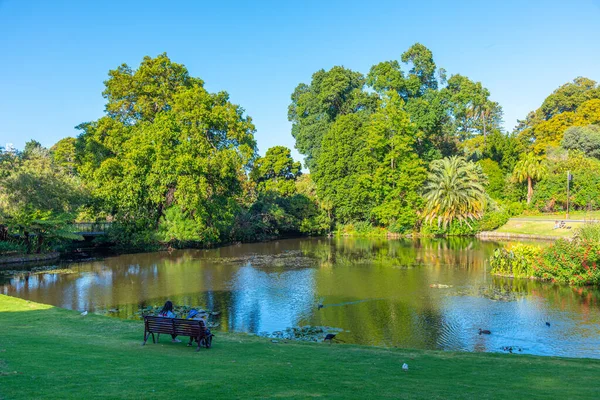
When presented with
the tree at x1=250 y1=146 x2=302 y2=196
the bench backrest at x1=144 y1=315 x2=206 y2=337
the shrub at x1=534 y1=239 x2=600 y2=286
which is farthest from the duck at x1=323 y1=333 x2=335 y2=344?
the tree at x1=250 y1=146 x2=302 y2=196

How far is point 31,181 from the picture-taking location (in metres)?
35.5

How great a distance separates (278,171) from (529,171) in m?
32.2

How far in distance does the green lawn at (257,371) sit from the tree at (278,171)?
47487 mm

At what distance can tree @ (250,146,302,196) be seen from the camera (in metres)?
61.1

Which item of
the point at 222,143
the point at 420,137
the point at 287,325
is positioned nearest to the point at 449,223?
the point at 420,137

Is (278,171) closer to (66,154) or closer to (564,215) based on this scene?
(66,154)

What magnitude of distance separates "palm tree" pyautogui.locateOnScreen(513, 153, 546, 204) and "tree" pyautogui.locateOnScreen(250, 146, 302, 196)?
28.8 meters

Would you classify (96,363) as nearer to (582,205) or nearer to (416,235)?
(416,235)

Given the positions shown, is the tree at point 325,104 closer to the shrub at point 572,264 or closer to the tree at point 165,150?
the tree at point 165,150

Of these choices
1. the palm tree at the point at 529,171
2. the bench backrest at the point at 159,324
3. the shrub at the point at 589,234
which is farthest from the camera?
the palm tree at the point at 529,171

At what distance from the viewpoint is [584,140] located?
213 feet

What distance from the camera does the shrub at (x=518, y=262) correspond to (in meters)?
26.0

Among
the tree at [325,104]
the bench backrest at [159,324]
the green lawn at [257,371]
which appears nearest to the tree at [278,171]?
the tree at [325,104]

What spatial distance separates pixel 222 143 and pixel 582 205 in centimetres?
4313
